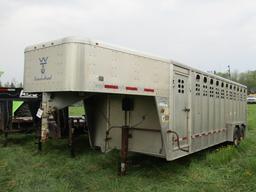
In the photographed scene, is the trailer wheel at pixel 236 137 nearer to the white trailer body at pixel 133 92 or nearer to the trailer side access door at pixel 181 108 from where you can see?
the white trailer body at pixel 133 92

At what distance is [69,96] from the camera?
550cm

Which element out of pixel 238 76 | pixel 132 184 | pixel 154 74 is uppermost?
pixel 238 76

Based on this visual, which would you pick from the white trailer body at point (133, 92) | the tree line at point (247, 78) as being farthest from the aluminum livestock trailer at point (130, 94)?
the tree line at point (247, 78)

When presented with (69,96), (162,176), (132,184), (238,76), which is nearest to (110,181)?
(132,184)

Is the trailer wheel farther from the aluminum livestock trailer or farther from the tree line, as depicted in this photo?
the tree line

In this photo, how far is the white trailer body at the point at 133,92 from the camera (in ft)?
16.0

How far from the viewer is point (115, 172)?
670cm

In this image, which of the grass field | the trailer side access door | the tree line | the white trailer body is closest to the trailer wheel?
the grass field

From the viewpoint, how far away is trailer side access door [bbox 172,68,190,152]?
635 centimetres

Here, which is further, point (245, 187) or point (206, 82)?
point (206, 82)

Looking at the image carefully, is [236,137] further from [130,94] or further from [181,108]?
[130,94]

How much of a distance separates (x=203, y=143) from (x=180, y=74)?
2.12 m

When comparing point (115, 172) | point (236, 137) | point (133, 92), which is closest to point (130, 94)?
point (133, 92)

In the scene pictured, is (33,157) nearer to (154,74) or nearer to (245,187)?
(154,74)
